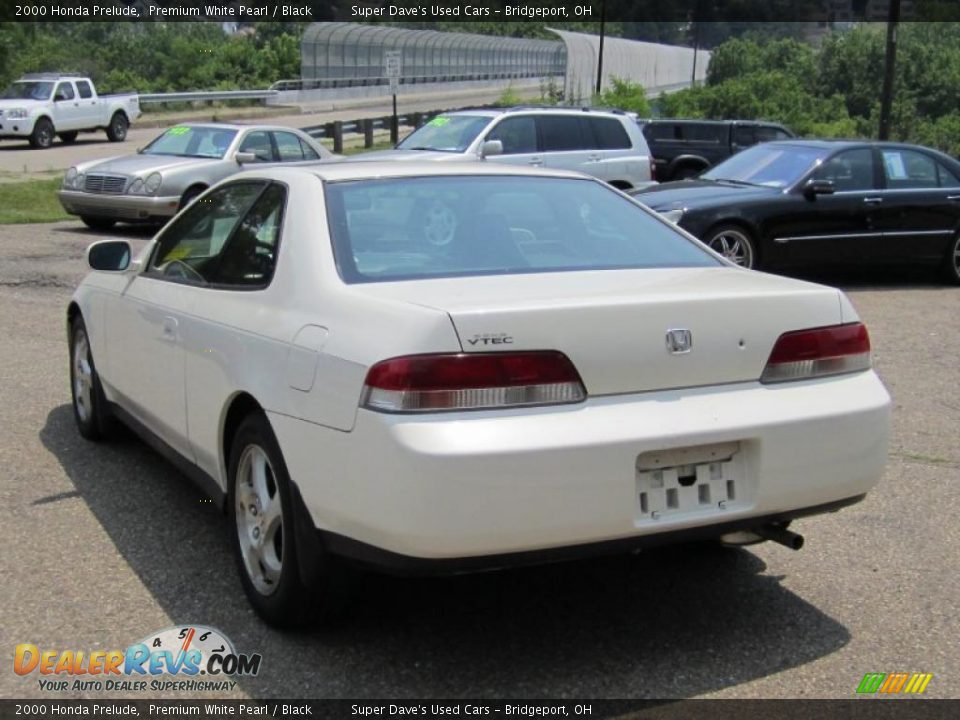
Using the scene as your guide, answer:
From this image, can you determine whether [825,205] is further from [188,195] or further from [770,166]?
[188,195]

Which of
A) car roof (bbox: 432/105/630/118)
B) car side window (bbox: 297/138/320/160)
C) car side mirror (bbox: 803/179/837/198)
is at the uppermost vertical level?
car roof (bbox: 432/105/630/118)

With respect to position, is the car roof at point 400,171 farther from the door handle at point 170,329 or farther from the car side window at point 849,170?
the car side window at point 849,170

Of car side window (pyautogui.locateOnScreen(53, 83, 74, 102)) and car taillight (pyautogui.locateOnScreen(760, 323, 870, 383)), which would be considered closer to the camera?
car taillight (pyautogui.locateOnScreen(760, 323, 870, 383))

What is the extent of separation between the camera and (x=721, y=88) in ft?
169

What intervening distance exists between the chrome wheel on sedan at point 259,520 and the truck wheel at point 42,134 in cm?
2856

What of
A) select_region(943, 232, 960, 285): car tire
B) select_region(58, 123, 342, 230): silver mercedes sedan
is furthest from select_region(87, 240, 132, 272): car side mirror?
select_region(943, 232, 960, 285): car tire

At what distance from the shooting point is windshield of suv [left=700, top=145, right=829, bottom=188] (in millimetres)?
12086

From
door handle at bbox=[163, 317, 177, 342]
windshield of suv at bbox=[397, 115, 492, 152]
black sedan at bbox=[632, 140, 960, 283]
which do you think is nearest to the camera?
door handle at bbox=[163, 317, 177, 342]

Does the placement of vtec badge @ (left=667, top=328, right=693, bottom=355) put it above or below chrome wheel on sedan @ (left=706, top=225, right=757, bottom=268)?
above

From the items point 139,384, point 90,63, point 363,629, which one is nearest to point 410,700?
point 363,629

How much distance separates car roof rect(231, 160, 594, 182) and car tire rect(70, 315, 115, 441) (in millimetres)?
1582

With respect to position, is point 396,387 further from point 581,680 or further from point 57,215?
point 57,215

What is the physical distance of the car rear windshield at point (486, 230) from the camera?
396 centimetres

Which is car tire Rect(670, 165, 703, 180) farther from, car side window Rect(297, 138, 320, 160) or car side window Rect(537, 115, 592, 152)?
car side window Rect(297, 138, 320, 160)
